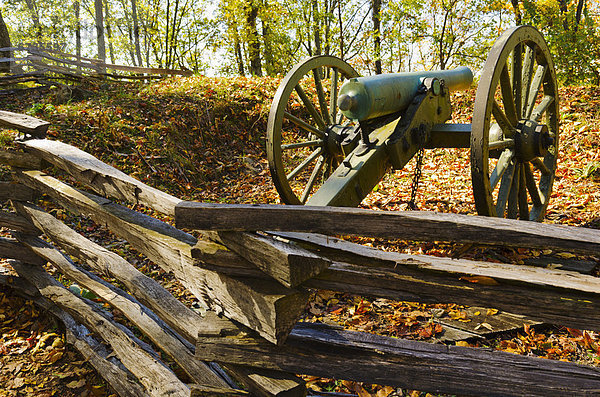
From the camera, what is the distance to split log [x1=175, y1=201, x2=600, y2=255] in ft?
4.90

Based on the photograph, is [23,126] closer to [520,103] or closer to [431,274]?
[431,274]

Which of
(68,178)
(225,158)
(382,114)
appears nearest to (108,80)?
(225,158)

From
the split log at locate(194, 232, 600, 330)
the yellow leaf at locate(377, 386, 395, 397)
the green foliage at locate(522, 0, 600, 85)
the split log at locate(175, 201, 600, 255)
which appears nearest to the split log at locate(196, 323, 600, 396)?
the split log at locate(194, 232, 600, 330)

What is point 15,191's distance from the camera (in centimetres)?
419

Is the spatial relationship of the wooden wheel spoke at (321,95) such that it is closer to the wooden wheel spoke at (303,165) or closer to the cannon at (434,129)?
the cannon at (434,129)

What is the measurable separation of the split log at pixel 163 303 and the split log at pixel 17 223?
8cm

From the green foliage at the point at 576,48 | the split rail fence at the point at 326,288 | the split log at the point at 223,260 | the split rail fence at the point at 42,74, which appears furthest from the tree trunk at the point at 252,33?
the split log at the point at 223,260

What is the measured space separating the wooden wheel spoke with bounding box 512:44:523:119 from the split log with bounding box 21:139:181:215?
327 cm

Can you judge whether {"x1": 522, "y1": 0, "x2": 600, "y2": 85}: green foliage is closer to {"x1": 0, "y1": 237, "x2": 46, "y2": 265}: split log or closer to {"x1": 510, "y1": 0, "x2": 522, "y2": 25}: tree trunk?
{"x1": 510, "y1": 0, "x2": 522, "y2": 25}: tree trunk

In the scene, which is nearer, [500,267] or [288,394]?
[500,267]

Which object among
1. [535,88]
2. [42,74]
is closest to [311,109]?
[535,88]

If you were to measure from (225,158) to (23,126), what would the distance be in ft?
13.2

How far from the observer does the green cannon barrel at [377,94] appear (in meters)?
3.74

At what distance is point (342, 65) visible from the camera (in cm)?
491
